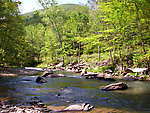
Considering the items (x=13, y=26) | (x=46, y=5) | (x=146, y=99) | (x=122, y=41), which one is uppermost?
(x=46, y=5)

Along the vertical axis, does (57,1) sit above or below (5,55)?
above

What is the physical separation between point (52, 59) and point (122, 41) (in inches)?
1067

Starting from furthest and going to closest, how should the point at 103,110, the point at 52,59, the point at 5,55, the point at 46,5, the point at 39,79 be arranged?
the point at 52,59, the point at 46,5, the point at 5,55, the point at 39,79, the point at 103,110

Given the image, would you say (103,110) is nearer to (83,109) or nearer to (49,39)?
(83,109)

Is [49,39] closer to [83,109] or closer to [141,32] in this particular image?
[141,32]

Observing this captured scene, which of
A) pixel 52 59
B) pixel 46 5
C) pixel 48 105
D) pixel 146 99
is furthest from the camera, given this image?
pixel 52 59

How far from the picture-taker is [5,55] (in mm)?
21047

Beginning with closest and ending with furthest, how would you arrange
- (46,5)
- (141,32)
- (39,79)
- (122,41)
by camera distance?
(39,79)
(141,32)
(122,41)
(46,5)

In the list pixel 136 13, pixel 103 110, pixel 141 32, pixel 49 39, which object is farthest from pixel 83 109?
pixel 49 39

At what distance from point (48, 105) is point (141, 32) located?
41.6 feet

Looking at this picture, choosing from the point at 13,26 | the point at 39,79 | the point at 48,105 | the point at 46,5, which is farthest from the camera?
the point at 46,5

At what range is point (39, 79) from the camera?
14.0m

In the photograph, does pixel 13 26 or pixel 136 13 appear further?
pixel 13 26

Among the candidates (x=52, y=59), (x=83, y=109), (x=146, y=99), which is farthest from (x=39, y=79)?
(x=52, y=59)
